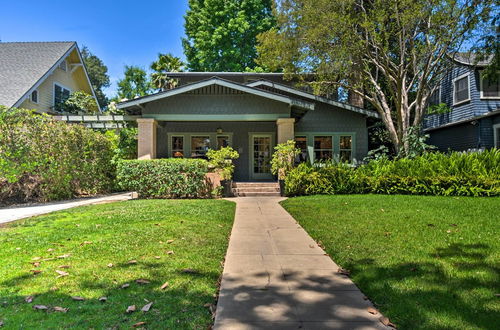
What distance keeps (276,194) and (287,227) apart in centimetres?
550

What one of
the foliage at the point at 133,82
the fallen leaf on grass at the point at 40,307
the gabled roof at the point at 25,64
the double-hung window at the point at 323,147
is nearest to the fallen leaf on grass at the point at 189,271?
the fallen leaf on grass at the point at 40,307

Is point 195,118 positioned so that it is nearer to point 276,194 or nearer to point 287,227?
point 276,194

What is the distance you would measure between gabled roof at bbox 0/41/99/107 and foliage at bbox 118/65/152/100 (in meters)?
9.35

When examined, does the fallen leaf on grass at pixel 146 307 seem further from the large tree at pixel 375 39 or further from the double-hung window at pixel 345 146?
the double-hung window at pixel 345 146

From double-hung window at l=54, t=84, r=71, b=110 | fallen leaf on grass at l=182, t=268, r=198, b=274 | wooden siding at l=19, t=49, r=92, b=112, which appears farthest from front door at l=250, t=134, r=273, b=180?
double-hung window at l=54, t=84, r=71, b=110

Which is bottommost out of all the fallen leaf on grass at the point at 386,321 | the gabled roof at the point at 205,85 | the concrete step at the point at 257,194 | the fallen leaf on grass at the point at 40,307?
the fallen leaf on grass at the point at 386,321

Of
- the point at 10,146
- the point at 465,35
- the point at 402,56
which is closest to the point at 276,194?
the point at 402,56

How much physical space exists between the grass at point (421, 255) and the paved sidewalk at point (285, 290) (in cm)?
25

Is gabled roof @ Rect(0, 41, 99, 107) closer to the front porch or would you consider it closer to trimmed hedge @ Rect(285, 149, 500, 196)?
the front porch

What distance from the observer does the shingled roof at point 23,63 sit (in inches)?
639

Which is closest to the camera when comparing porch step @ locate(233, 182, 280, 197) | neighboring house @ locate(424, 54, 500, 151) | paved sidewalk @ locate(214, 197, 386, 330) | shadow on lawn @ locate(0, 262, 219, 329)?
shadow on lawn @ locate(0, 262, 219, 329)

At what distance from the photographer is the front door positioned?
15.1 metres

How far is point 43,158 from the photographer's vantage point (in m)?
10.1

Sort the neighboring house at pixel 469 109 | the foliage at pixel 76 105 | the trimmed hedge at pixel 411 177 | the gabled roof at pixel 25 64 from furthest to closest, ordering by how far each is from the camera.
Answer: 1. the foliage at pixel 76 105
2. the gabled roof at pixel 25 64
3. the neighboring house at pixel 469 109
4. the trimmed hedge at pixel 411 177
